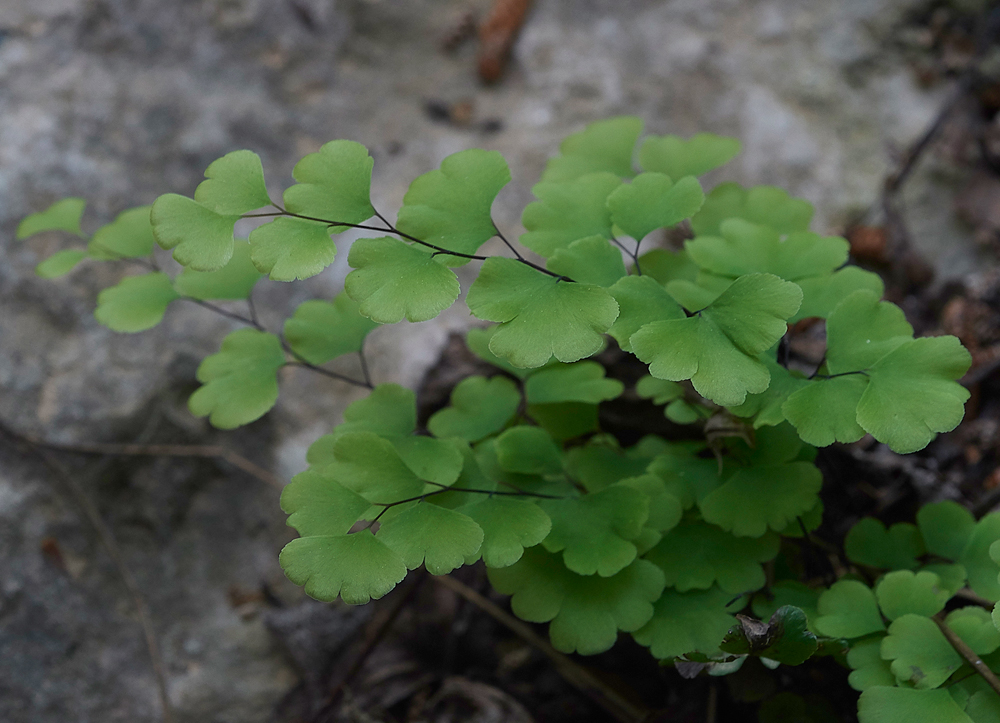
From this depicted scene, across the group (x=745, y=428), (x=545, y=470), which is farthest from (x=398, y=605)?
(x=745, y=428)

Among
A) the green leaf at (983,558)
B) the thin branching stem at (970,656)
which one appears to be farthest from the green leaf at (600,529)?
the green leaf at (983,558)

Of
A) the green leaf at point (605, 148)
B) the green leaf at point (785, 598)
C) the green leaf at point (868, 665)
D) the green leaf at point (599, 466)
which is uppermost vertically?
the green leaf at point (605, 148)

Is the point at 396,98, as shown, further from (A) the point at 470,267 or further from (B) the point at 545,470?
(B) the point at 545,470

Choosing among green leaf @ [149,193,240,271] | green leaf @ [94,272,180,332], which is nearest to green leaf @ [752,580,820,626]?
green leaf @ [149,193,240,271]

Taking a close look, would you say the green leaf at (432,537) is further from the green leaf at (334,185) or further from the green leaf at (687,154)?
the green leaf at (687,154)

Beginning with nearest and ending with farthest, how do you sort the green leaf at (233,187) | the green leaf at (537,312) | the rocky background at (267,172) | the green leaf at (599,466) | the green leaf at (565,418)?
1. the green leaf at (537,312)
2. the green leaf at (233,187)
3. the green leaf at (599,466)
4. the green leaf at (565,418)
5. the rocky background at (267,172)

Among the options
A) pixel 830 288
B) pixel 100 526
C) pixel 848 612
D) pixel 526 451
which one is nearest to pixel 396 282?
pixel 526 451
